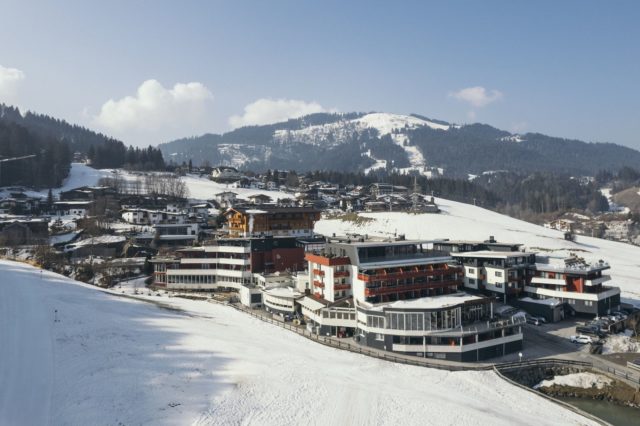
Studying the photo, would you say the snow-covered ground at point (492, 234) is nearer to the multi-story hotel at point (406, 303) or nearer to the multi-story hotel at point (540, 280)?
the multi-story hotel at point (540, 280)

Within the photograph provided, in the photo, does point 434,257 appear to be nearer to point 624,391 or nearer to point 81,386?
point 624,391

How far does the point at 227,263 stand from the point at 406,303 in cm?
3134

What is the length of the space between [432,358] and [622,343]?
20.0 metres

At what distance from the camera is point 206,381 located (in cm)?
3106

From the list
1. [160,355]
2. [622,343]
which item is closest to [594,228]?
[622,343]

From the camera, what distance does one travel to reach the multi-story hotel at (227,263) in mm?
64188

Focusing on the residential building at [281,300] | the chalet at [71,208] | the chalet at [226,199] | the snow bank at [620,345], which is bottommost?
the snow bank at [620,345]

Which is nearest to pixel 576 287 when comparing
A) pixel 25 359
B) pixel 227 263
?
pixel 227 263

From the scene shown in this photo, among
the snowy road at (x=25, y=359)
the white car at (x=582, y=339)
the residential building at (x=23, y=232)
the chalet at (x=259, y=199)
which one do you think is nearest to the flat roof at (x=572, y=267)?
the white car at (x=582, y=339)

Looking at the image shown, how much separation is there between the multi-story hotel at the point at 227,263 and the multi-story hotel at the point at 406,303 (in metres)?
13.4

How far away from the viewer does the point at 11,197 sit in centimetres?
11419

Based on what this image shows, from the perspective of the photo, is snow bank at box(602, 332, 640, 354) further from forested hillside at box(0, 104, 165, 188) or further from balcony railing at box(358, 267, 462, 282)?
forested hillside at box(0, 104, 165, 188)

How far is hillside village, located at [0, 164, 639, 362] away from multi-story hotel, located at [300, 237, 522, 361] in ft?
0.35

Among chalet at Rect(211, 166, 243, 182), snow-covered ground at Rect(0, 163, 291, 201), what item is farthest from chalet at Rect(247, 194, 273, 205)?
chalet at Rect(211, 166, 243, 182)
